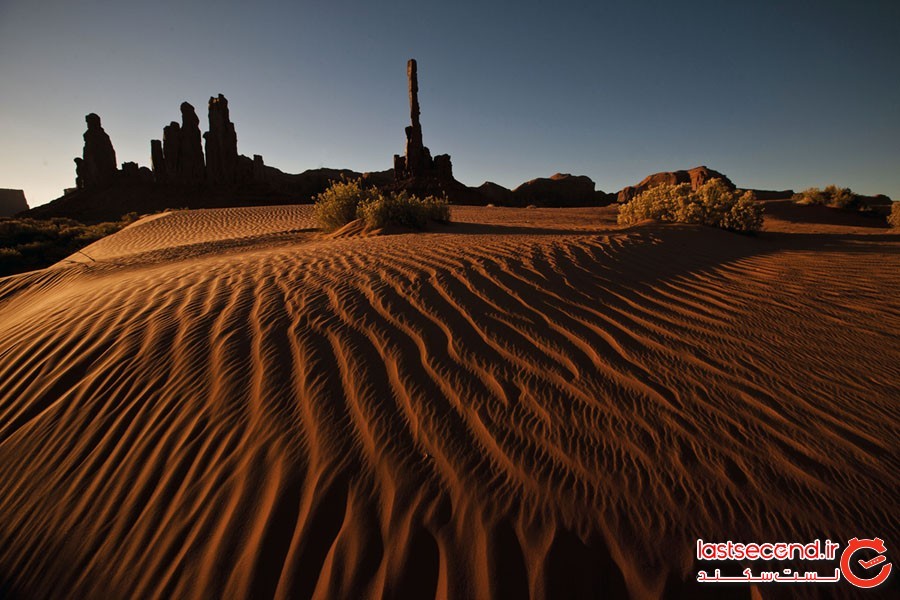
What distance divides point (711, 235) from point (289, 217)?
14358 millimetres

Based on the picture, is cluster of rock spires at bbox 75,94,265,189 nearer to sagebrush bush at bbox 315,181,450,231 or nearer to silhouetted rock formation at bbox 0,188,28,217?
sagebrush bush at bbox 315,181,450,231

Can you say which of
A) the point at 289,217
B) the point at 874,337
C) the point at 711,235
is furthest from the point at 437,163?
the point at 874,337

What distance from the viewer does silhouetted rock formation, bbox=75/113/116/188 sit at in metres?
54.3

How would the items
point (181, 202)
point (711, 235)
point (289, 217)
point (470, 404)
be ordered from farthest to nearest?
point (181, 202) < point (289, 217) < point (711, 235) < point (470, 404)

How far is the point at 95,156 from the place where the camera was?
55.2 m

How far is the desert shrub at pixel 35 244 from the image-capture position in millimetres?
12844

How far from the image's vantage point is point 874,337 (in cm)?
254

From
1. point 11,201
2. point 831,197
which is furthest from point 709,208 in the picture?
point 11,201

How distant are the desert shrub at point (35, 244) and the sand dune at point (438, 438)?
14.3 metres

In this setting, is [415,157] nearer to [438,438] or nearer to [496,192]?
[496,192]

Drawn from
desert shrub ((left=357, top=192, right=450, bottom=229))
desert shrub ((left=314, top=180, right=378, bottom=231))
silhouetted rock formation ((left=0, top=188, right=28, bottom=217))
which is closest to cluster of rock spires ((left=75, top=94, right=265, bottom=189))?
desert shrub ((left=314, top=180, right=378, bottom=231))

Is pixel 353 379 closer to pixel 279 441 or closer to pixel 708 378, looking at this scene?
pixel 279 441

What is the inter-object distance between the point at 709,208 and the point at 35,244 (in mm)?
21475

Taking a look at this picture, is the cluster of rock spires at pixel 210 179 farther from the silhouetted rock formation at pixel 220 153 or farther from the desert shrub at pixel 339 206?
the desert shrub at pixel 339 206
